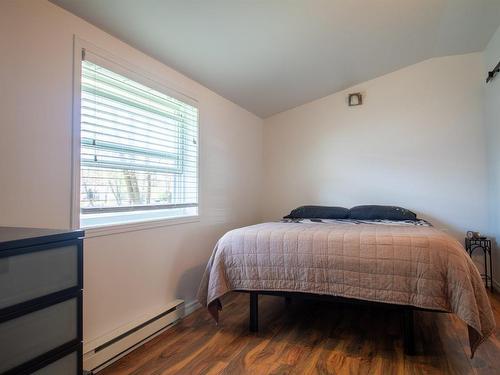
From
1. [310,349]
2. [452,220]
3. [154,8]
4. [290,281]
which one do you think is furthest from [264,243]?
[452,220]

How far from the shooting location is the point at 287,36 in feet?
8.25

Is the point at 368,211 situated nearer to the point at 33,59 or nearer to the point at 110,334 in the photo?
the point at 110,334

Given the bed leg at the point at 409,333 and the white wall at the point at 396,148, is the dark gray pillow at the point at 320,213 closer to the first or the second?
the white wall at the point at 396,148

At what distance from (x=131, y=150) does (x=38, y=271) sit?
50.4 inches

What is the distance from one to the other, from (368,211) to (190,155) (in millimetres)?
1991

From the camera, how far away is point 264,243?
85.3 inches

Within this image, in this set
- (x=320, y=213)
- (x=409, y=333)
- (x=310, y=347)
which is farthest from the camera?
(x=320, y=213)

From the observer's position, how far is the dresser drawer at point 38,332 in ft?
3.09

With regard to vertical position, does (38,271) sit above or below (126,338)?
above

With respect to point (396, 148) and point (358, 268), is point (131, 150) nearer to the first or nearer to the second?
point (358, 268)

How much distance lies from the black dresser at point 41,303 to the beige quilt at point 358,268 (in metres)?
1.15

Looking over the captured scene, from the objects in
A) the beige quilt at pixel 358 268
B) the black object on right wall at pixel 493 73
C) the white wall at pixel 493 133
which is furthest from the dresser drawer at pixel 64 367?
the black object on right wall at pixel 493 73

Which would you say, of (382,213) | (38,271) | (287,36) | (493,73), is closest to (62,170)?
(38,271)

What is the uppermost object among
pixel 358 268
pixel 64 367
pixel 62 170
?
pixel 62 170
